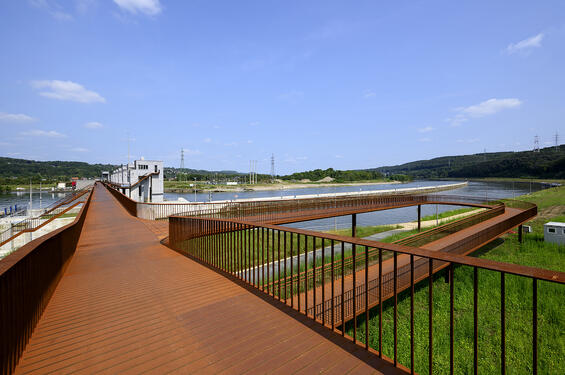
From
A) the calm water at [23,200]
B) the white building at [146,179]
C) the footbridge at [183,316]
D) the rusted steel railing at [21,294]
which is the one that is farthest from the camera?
the calm water at [23,200]

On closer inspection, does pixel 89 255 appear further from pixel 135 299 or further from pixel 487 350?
pixel 487 350

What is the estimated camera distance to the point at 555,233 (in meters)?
15.0

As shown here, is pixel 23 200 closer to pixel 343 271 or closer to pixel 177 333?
pixel 177 333

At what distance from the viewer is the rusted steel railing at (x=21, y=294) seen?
7.04 ft

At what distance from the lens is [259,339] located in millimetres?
2734

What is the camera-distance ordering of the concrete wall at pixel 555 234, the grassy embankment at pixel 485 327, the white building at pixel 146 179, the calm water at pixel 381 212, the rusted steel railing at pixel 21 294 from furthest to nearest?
the calm water at pixel 381 212, the white building at pixel 146 179, the concrete wall at pixel 555 234, the grassy embankment at pixel 485 327, the rusted steel railing at pixel 21 294

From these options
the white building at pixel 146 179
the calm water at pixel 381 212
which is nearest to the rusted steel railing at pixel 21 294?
the calm water at pixel 381 212

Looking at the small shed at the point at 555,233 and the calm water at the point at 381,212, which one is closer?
the small shed at the point at 555,233

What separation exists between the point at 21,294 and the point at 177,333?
62.3 inches

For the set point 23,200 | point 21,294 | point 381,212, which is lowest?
point 381,212

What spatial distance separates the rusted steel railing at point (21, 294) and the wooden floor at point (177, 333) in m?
0.17

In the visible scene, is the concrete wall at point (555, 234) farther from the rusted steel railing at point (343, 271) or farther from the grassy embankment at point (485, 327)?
the rusted steel railing at point (343, 271)

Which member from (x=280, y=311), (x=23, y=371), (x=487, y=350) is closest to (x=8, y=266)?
(x=23, y=371)

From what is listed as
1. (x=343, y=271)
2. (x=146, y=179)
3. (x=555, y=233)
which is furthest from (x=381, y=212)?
(x=343, y=271)
